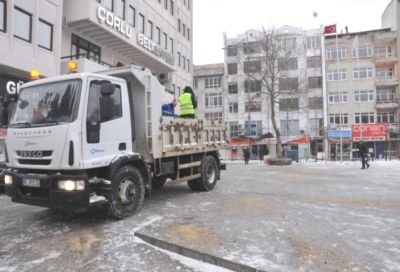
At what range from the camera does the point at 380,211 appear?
27.1 ft

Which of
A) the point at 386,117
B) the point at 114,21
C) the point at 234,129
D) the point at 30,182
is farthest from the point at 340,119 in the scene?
the point at 30,182

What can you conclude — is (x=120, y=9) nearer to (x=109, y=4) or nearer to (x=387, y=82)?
(x=109, y=4)

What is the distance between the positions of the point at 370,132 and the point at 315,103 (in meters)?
8.16

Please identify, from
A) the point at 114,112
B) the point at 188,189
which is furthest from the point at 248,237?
the point at 188,189

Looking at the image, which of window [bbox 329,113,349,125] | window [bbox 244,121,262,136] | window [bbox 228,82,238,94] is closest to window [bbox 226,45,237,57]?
window [bbox 228,82,238,94]

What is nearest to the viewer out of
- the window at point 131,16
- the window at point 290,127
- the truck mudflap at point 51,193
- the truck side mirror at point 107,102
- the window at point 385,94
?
the truck mudflap at point 51,193

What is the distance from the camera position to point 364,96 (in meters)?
50.3

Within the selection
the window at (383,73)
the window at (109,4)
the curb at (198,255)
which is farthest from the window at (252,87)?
the curb at (198,255)

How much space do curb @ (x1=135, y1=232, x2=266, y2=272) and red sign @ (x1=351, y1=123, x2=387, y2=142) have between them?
4740 centimetres

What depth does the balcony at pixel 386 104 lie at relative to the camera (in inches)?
1901

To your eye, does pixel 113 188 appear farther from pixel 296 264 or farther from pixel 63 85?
pixel 296 264

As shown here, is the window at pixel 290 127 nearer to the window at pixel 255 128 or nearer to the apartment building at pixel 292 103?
the apartment building at pixel 292 103

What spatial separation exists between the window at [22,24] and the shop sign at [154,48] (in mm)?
9316

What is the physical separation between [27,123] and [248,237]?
177 inches
